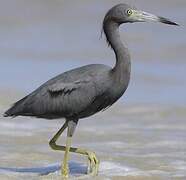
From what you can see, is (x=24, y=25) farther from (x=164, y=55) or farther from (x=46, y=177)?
(x=46, y=177)

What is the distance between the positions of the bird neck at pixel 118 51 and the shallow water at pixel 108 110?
119 centimetres

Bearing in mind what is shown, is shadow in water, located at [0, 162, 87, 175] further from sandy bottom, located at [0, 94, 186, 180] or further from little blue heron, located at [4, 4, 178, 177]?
little blue heron, located at [4, 4, 178, 177]

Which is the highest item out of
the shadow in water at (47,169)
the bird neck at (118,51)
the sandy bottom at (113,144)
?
the bird neck at (118,51)

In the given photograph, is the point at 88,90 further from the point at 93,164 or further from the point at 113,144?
the point at 113,144

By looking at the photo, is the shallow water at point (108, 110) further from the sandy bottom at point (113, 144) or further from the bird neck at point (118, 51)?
the bird neck at point (118, 51)

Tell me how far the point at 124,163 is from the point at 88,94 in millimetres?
1195

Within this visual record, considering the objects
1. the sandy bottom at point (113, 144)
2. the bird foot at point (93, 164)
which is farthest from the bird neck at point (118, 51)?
the sandy bottom at point (113, 144)

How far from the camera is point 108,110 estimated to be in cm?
1522

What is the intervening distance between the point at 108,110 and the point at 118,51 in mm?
3552

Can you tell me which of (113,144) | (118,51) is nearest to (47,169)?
(113,144)

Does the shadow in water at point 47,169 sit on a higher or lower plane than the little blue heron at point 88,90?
lower

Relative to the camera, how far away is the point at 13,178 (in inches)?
440

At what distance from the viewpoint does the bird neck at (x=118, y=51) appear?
11609 mm

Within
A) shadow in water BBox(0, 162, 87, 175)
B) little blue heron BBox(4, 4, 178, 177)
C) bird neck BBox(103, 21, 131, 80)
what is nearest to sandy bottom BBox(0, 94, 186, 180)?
shadow in water BBox(0, 162, 87, 175)
